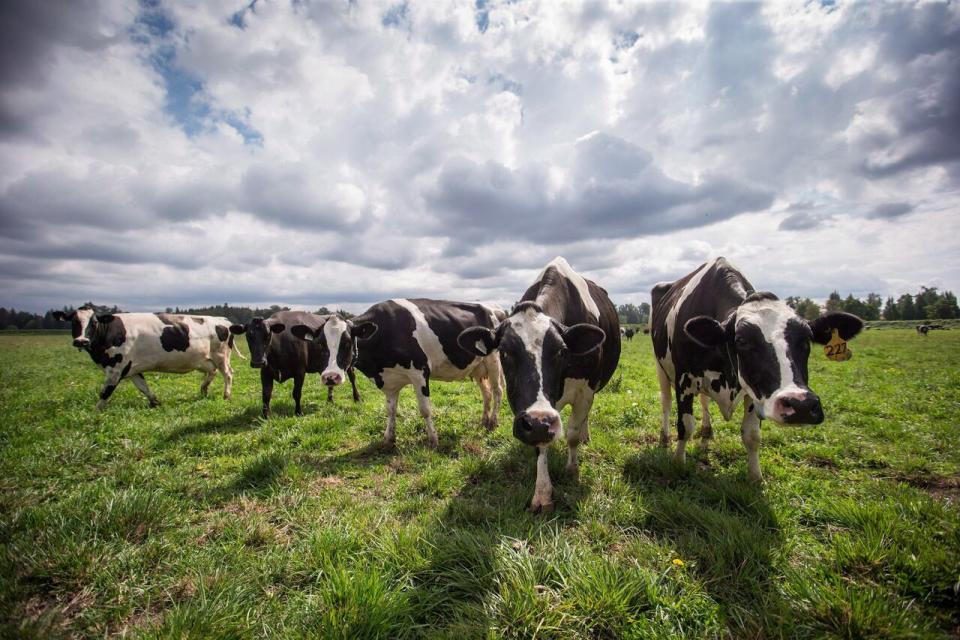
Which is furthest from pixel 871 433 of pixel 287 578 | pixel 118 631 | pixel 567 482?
pixel 118 631

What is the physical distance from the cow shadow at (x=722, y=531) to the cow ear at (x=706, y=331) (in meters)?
1.51

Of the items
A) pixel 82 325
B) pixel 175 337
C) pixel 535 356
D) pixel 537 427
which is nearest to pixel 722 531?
pixel 537 427

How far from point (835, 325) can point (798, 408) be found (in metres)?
1.47

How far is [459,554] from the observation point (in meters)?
3.03

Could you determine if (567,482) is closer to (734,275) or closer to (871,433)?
(734,275)

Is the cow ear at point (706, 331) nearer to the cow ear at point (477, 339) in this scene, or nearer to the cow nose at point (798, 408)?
the cow nose at point (798, 408)

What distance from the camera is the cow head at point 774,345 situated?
10.4ft

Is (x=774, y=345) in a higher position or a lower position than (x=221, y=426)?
higher

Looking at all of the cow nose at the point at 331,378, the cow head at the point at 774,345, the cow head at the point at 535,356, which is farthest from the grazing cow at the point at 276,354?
the cow head at the point at 774,345

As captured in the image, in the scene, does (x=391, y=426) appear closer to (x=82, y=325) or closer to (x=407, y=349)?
(x=407, y=349)

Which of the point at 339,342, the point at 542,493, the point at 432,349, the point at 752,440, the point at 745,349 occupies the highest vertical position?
the point at 745,349

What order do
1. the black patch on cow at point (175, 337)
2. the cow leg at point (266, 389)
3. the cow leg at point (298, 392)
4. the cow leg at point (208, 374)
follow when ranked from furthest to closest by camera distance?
1. the cow leg at point (208, 374)
2. the black patch on cow at point (175, 337)
3. the cow leg at point (298, 392)
4. the cow leg at point (266, 389)

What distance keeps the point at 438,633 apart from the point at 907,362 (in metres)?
21.7

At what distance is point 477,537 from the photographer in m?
3.19
